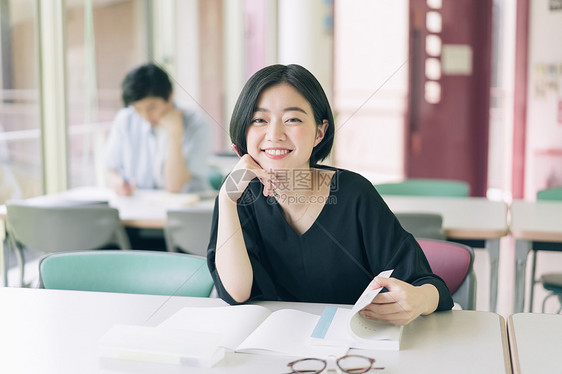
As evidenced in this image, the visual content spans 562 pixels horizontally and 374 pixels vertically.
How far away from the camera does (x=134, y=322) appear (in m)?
1.36

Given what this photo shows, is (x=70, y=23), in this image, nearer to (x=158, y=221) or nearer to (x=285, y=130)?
(x=158, y=221)

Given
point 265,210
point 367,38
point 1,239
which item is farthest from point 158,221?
point 367,38

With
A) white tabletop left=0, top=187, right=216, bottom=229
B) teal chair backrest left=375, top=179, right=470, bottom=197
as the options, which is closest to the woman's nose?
white tabletop left=0, top=187, right=216, bottom=229

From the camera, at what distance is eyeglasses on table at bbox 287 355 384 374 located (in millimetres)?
1086

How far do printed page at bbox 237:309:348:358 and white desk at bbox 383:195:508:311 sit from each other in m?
1.25

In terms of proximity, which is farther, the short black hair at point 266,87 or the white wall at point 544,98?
the white wall at point 544,98

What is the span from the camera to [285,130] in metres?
1.46

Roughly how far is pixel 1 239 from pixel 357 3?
4.47 meters

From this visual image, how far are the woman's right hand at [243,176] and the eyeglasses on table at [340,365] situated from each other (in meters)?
0.47

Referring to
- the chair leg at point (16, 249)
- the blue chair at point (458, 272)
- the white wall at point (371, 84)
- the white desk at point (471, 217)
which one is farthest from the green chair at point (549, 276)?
the white wall at point (371, 84)

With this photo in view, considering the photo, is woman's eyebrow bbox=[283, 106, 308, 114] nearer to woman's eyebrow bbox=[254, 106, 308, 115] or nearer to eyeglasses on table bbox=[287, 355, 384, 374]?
woman's eyebrow bbox=[254, 106, 308, 115]

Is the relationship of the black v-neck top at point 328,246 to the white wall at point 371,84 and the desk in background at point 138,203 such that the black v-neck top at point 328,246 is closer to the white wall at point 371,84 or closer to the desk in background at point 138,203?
the desk in background at point 138,203

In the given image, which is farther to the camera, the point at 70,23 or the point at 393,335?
the point at 70,23

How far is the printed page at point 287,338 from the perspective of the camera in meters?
1.16
